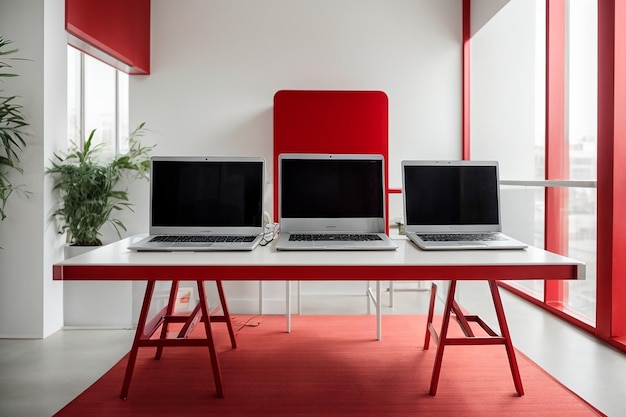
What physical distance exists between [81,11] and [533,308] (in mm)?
4102

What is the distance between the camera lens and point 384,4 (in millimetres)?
4984

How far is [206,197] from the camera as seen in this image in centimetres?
248

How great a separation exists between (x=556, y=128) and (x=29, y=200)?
12.6 ft

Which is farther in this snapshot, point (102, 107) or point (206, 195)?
point (102, 107)

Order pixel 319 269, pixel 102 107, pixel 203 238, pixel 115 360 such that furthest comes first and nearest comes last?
pixel 102 107 < pixel 115 360 < pixel 203 238 < pixel 319 269

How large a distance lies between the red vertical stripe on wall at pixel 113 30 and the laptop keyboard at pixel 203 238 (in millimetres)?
2067

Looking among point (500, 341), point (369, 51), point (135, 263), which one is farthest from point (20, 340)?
point (369, 51)

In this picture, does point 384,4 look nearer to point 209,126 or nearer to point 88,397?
point 209,126

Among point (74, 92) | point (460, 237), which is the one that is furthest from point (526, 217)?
point (74, 92)

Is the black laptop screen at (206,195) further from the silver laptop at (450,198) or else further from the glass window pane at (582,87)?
the glass window pane at (582,87)

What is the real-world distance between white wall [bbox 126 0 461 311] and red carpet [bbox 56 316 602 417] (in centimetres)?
208

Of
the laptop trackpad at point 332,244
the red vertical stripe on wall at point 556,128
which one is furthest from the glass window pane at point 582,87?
the laptop trackpad at point 332,244

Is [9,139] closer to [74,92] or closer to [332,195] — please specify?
[74,92]

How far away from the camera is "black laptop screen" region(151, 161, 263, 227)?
2471 mm
